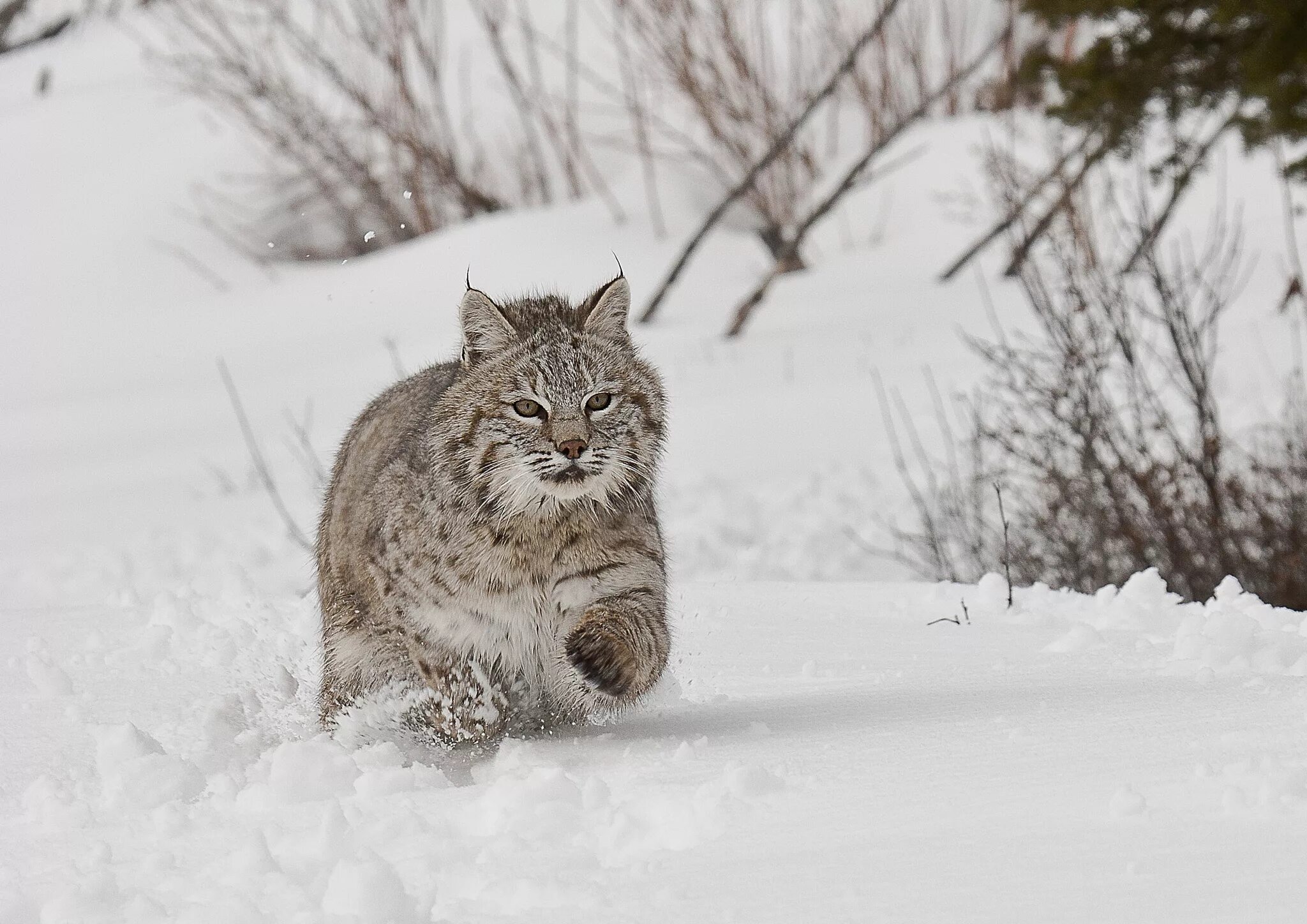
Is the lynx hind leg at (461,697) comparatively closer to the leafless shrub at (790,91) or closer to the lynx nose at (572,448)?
the lynx nose at (572,448)

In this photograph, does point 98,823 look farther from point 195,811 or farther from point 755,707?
point 755,707

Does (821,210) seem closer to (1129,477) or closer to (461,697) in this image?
(1129,477)

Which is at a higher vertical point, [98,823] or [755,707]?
[98,823]

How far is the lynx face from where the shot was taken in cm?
351

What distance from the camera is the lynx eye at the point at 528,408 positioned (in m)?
3.56

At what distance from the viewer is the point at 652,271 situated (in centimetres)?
1273

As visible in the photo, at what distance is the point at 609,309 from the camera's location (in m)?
3.80

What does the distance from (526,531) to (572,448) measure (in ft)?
0.78

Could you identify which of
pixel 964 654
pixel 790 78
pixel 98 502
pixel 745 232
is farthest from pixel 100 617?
pixel 790 78

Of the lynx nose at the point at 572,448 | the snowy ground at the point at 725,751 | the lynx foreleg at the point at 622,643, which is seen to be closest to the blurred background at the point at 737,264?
the snowy ground at the point at 725,751

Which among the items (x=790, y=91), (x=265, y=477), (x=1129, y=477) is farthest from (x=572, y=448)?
(x=790, y=91)

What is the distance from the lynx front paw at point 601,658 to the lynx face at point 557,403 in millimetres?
356

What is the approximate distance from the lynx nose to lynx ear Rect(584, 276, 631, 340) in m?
0.39

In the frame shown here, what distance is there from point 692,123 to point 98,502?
22.4 feet
